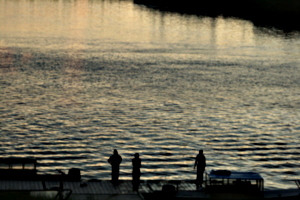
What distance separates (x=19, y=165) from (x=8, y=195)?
27.8ft

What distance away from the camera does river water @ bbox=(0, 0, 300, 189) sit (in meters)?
49.2

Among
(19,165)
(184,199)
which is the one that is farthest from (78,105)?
(184,199)

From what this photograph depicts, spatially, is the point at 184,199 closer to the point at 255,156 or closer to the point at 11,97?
the point at 255,156

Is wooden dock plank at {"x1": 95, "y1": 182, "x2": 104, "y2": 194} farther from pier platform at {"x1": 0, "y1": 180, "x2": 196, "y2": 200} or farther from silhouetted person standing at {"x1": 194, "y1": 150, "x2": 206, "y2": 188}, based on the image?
silhouetted person standing at {"x1": 194, "y1": 150, "x2": 206, "y2": 188}

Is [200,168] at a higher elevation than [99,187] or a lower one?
higher

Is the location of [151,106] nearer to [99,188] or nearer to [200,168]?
[200,168]

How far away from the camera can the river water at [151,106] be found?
49.2 metres

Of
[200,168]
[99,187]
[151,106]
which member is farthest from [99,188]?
[151,106]

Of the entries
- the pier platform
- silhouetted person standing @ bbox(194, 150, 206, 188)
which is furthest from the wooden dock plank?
silhouetted person standing @ bbox(194, 150, 206, 188)

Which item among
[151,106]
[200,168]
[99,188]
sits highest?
[200,168]

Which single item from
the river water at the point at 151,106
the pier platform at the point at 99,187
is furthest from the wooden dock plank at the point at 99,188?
the river water at the point at 151,106

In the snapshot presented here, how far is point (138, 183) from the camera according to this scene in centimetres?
3669

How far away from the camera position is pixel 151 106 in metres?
69.6

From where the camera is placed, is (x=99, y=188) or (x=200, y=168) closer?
(x=99, y=188)
